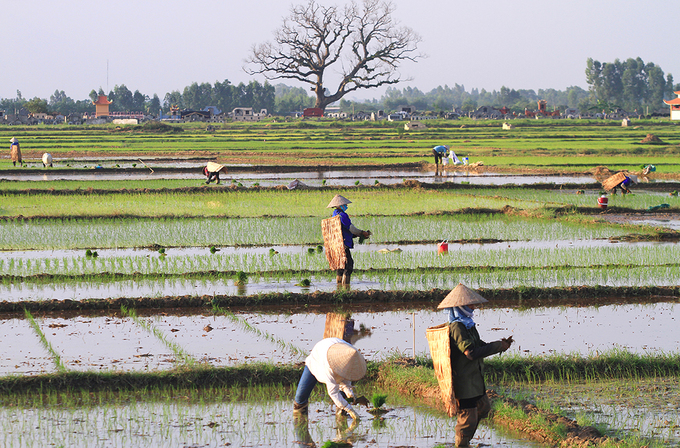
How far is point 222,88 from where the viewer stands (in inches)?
4060

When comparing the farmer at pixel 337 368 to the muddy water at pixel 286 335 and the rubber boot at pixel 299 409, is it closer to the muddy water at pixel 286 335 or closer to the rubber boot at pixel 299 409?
the rubber boot at pixel 299 409

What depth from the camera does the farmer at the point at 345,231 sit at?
7.34m

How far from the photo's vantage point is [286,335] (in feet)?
20.9

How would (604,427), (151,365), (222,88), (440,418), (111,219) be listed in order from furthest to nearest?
(222,88)
(111,219)
(151,365)
(440,418)
(604,427)

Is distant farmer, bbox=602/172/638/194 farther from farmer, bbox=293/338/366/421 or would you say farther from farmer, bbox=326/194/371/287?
farmer, bbox=293/338/366/421

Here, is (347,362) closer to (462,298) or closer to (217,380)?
(462,298)

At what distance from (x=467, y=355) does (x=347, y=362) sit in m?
0.72

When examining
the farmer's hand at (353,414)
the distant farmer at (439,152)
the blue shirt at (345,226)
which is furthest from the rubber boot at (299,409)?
the distant farmer at (439,152)

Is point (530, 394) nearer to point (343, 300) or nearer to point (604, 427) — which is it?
point (604, 427)

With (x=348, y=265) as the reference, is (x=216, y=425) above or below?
below

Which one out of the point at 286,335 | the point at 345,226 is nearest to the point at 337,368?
the point at 286,335

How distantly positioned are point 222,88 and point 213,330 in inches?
3948

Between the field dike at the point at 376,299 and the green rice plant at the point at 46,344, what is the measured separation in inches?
9.1

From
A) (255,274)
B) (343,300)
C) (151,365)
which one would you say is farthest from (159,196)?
(151,365)
